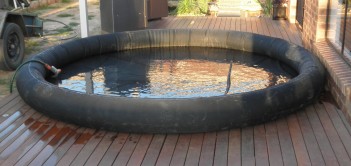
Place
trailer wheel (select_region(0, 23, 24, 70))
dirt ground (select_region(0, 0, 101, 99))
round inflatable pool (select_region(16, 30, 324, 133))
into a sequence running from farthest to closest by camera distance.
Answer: dirt ground (select_region(0, 0, 101, 99)), trailer wheel (select_region(0, 23, 24, 70)), round inflatable pool (select_region(16, 30, 324, 133))

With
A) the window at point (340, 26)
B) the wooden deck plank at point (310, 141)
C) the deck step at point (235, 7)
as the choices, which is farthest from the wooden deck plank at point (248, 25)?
the wooden deck plank at point (310, 141)

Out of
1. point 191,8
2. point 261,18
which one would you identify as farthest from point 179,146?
point 191,8

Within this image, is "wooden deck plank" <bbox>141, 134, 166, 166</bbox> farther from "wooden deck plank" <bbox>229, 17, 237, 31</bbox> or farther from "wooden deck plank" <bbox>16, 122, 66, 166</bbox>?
"wooden deck plank" <bbox>229, 17, 237, 31</bbox>

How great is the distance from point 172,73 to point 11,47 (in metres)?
2.43

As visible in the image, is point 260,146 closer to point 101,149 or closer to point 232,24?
point 101,149

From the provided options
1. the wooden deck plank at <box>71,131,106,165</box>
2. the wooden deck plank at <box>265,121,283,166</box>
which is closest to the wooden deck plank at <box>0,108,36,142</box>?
the wooden deck plank at <box>71,131,106,165</box>

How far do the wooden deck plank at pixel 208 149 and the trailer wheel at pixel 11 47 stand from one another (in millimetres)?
3583

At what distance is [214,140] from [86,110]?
1.21 metres

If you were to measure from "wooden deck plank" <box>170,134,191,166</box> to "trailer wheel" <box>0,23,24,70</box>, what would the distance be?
135 inches

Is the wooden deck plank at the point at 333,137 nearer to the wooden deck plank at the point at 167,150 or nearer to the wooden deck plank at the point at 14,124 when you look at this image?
the wooden deck plank at the point at 167,150

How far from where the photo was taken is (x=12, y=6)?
24.2 ft

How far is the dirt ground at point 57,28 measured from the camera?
25.1 feet

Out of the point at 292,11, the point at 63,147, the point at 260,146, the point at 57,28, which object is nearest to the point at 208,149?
the point at 260,146

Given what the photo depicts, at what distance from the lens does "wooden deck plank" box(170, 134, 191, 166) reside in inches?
143
